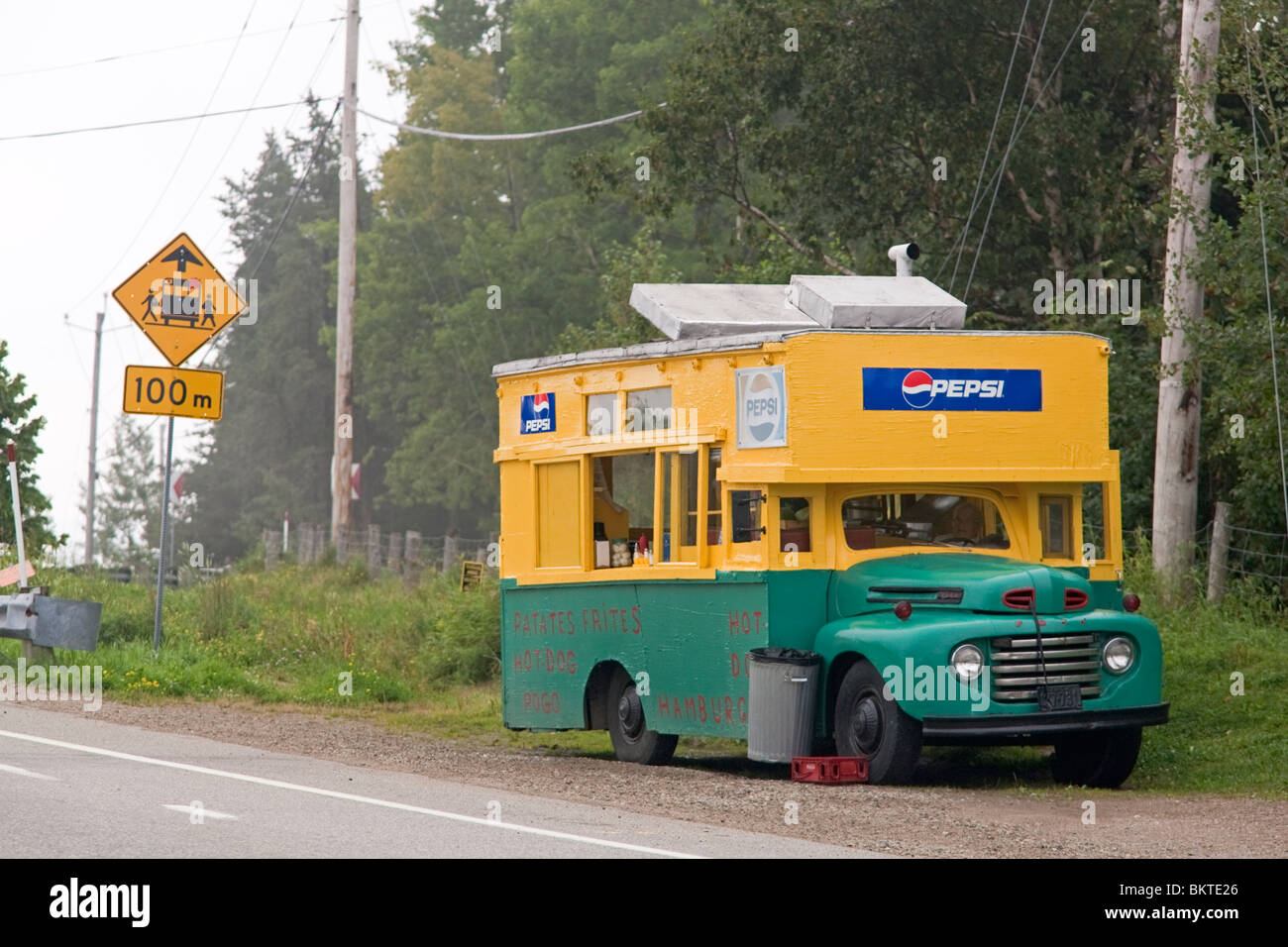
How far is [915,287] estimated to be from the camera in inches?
588

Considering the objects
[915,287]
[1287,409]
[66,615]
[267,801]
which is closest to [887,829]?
[267,801]

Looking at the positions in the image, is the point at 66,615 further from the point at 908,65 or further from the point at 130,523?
the point at 130,523

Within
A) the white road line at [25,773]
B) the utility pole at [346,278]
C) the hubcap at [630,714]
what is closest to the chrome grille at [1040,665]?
the hubcap at [630,714]

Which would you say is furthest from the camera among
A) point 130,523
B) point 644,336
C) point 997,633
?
point 130,523

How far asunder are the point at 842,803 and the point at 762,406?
3.10m

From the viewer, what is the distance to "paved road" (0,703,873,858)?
923 cm

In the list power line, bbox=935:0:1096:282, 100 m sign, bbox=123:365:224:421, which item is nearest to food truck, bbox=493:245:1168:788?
100 m sign, bbox=123:365:224:421

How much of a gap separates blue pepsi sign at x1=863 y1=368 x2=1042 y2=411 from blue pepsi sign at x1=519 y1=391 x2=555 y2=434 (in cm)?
342

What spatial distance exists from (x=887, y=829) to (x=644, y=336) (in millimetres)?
18472

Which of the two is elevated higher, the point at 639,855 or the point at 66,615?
the point at 66,615

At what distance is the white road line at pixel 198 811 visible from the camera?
10312mm

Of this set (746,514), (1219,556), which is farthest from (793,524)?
(1219,556)

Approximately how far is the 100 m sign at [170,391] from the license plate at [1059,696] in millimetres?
10397

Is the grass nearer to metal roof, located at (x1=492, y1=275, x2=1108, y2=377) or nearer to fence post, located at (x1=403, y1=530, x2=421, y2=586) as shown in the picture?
fence post, located at (x1=403, y1=530, x2=421, y2=586)
